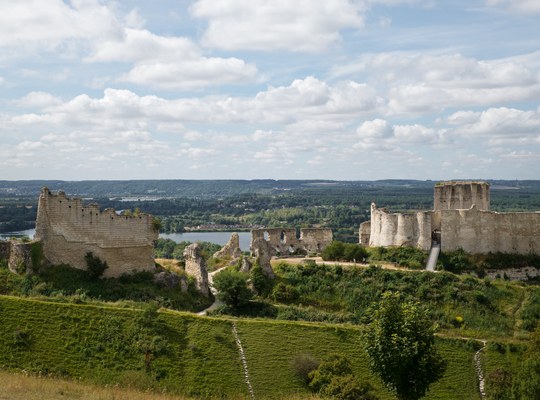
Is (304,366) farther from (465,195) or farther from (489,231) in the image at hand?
(465,195)

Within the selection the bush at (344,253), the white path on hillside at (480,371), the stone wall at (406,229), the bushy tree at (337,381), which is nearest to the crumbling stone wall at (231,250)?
the bush at (344,253)

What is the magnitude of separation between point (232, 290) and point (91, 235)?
27.2 ft

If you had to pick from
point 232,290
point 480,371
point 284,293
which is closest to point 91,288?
point 232,290

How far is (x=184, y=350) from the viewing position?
93.3 ft

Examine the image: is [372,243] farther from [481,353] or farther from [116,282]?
[116,282]

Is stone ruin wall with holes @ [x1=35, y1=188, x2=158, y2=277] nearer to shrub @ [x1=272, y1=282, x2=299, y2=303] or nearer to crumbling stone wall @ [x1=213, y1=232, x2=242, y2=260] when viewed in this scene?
shrub @ [x1=272, y1=282, x2=299, y2=303]

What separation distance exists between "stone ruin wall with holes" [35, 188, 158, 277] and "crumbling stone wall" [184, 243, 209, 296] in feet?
9.35

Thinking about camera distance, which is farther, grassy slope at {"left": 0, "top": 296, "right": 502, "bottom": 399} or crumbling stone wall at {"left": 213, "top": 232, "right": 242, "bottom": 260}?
crumbling stone wall at {"left": 213, "top": 232, "right": 242, "bottom": 260}

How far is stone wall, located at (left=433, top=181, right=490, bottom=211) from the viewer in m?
49.1

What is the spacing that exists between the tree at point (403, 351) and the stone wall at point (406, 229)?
21076 millimetres

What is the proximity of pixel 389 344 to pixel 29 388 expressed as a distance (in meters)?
12.4

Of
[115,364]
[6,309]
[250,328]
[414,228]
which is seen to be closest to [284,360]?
[250,328]

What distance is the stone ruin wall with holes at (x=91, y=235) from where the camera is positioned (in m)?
33.7

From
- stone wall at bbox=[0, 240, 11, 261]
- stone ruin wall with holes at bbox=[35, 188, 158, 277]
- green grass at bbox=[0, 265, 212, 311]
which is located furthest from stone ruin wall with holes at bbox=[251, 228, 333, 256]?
stone wall at bbox=[0, 240, 11, 261]
